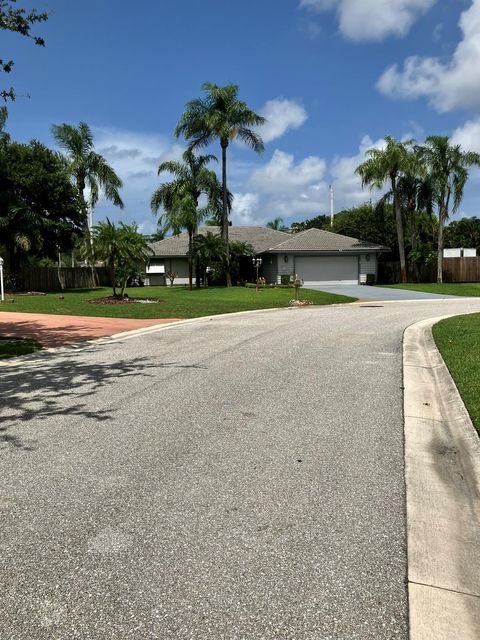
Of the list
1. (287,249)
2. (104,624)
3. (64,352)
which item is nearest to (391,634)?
(104,624)

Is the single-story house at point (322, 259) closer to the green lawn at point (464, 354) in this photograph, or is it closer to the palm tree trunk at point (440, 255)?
the palm tree trunk at point (440, 255)

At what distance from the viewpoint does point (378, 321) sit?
16531mm

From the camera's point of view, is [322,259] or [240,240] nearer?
[322,259]

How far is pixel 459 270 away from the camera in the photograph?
42531 mm

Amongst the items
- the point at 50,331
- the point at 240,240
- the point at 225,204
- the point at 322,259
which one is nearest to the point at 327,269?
the point at 322,259

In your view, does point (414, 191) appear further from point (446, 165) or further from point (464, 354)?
point (464, 354)

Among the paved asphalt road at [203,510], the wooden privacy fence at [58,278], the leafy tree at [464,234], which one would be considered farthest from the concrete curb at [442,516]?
the leafy tree at [464,234]

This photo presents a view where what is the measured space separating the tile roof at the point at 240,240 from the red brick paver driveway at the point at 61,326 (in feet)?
92.0

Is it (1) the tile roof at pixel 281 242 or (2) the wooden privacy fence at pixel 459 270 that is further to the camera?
(2) the wooden privacy fence at pixel 459 270

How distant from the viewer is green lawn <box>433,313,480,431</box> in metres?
6.36

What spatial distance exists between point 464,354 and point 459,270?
119 feet

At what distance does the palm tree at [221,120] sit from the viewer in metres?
33.4

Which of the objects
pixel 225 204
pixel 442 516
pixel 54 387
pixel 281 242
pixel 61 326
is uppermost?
pixel 225 204

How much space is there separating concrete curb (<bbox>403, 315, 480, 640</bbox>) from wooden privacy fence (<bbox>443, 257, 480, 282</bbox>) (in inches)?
1511
